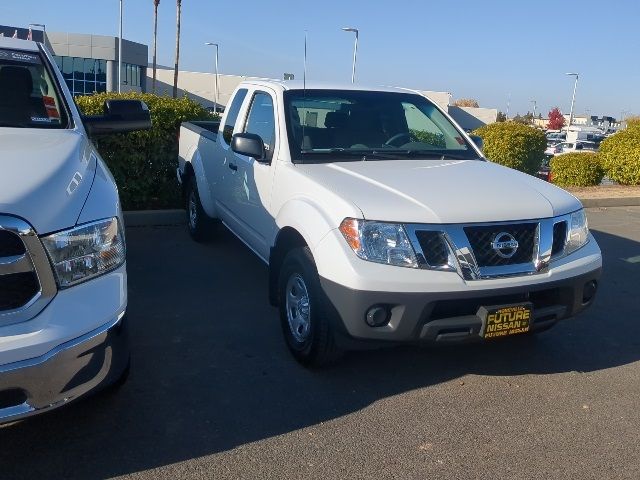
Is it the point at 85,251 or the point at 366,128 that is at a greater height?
the point at 366,128

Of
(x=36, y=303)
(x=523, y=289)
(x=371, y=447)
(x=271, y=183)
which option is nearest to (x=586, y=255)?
(x=523, y=289)

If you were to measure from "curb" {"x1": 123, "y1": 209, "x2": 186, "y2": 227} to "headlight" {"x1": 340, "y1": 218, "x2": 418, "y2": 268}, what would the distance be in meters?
4.79

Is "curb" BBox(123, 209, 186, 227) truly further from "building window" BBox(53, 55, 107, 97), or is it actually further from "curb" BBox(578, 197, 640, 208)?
"building window" BBox(53, 55, 107, 97)

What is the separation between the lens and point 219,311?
17.0ft

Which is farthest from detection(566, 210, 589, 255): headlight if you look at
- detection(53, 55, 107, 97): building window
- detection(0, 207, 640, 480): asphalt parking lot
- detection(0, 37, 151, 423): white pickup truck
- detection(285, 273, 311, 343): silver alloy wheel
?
detection(53, 55, 107, 97): building window

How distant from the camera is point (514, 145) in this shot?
43.4ft

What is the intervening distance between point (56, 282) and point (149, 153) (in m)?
5.61

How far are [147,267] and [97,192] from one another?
3148 mm

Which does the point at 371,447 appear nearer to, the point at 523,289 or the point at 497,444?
the point at 497,444

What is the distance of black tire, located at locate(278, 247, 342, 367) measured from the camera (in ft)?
12.6

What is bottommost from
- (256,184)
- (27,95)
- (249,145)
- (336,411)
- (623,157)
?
(336,411)

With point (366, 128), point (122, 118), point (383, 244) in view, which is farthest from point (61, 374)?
point (366, 128)

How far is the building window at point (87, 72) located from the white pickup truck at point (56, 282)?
169ft

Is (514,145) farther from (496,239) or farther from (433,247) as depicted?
(433,247)
